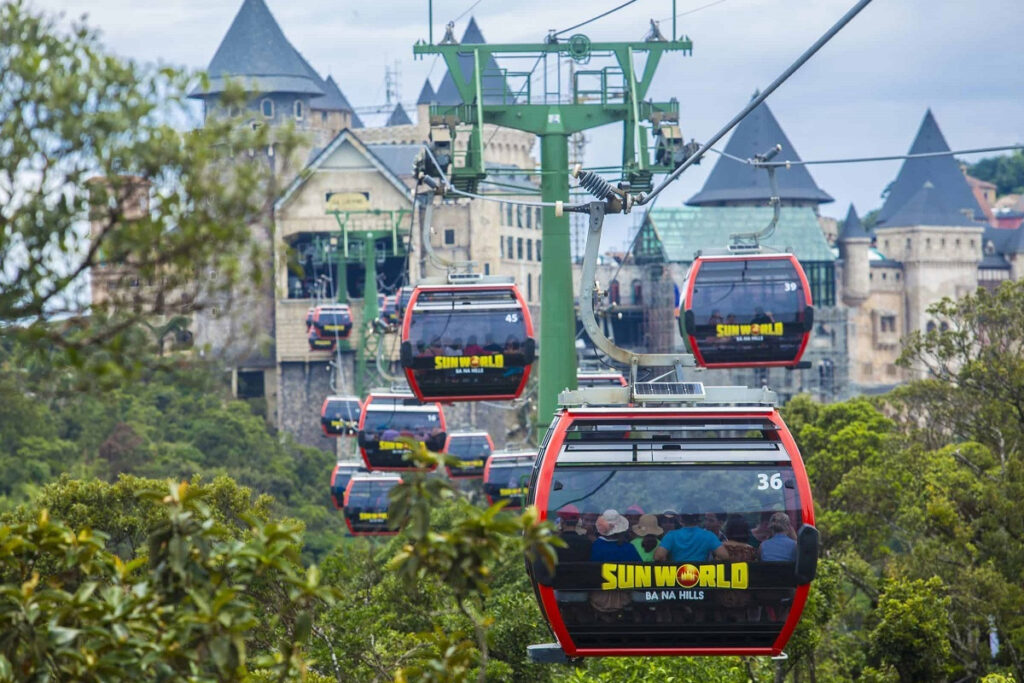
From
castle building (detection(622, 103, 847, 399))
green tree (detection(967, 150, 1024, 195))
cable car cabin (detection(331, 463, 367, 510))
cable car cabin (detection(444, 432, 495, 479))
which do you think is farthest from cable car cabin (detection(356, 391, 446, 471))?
green tree (detection(967, 150, 1024, 195))

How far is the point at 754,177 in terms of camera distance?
112 m

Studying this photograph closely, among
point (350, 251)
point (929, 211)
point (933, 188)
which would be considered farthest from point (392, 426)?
point (933, 188)

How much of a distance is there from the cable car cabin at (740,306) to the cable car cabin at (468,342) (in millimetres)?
2774

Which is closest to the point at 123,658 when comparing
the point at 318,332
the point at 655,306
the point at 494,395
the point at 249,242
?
the point at 249,242

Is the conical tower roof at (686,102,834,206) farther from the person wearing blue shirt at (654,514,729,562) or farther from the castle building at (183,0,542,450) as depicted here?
the person wearing blue shirt at (654,514,729,562)

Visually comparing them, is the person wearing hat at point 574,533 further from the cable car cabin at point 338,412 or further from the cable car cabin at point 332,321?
the cable car cabin at point 332,321

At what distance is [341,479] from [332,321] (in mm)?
28483

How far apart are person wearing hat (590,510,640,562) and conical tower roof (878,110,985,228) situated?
107 metres

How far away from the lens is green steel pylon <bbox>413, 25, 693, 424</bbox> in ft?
69.9

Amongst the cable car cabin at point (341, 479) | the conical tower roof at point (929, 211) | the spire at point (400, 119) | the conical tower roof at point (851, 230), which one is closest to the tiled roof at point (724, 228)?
the conical tower roof at point (851, 230)

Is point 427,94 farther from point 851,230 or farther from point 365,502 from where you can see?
point 365,502

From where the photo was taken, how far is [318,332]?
6981 centimetres

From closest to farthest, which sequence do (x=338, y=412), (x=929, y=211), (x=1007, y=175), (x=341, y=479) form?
(x=341, y=479), (x=338, y=412), (x=929, y=211), (x=1007, y=175)

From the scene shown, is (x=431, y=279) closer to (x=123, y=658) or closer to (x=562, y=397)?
(x=562, y=397)
